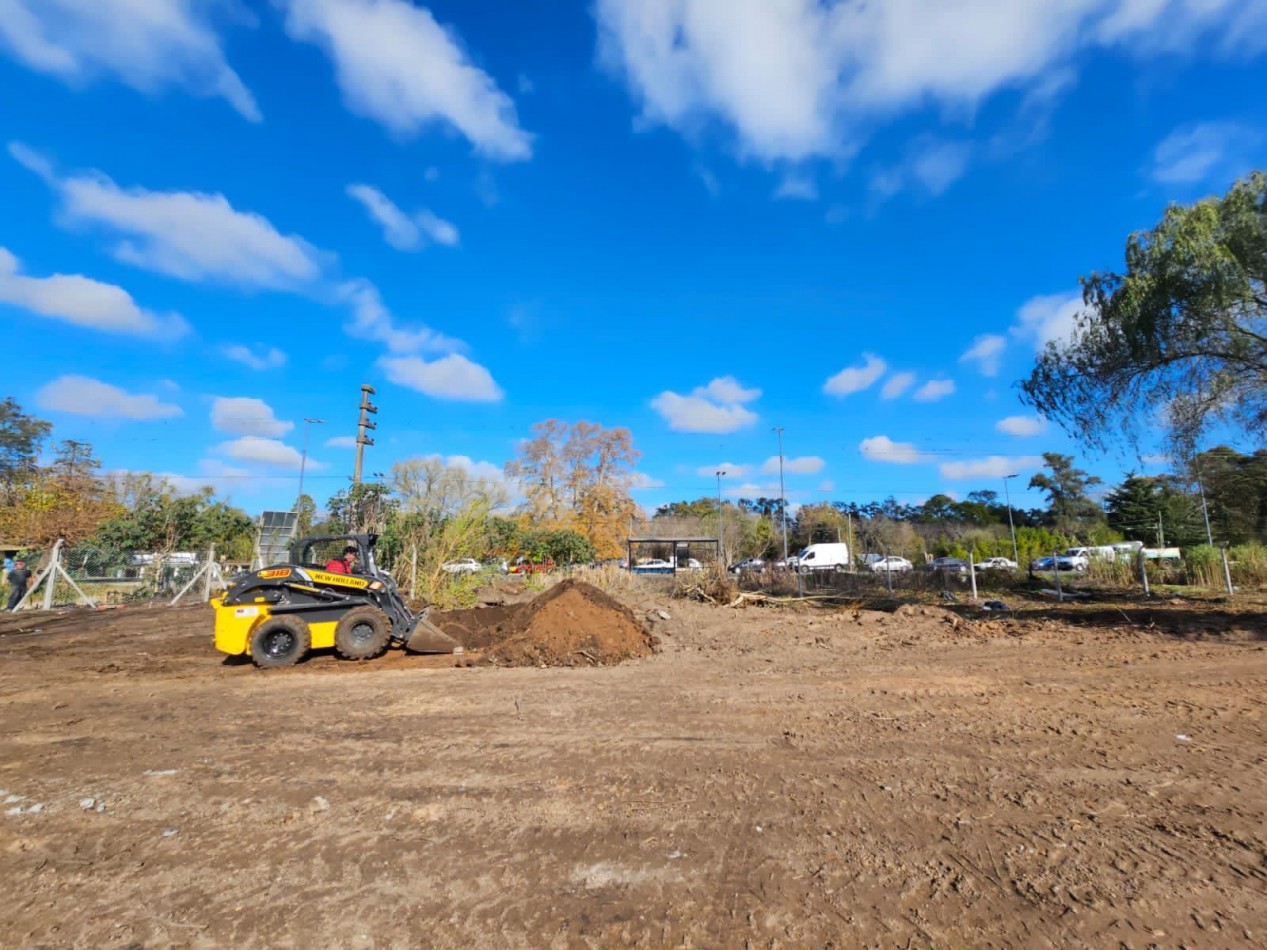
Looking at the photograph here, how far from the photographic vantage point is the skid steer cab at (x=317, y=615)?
922 centimetres

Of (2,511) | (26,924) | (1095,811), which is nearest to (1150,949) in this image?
(1095,811)

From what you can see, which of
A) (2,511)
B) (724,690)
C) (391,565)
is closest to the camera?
(724,690)

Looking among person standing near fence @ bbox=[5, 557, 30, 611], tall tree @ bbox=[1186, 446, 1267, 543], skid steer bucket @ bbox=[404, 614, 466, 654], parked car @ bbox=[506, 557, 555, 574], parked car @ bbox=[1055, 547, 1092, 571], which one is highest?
tall tree @ bbox=[1186, 446, 1267, 543]

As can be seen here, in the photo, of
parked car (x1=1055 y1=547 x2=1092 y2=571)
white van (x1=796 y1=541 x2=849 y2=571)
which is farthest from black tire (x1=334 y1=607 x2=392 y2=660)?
white van (x1=796 y1=541 x2=849 y2=571)

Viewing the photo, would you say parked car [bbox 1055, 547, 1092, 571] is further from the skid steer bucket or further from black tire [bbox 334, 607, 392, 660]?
black tire [bbox 334, 607, 392, 660]

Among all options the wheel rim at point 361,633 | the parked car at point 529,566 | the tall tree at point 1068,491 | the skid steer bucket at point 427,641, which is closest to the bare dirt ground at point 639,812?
the wheel rim at point 361,633

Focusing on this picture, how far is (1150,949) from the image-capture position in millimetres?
2506

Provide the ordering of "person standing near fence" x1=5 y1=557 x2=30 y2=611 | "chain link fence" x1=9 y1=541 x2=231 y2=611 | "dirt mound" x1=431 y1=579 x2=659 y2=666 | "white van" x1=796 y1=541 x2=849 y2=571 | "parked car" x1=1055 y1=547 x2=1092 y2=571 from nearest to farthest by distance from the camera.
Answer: "dirt mound" x1=431 y1=579 x2=659 y2=666, "person standing near fence" x1=5 y1=557 x2=30 y2=611, "chain link fence" x1=9 y1=541 x2=231 y2=611, "parked car" x1=1055 y1=547 x2=1092 y2=571, "white van" x1=796 y1=541 x2=849 y2=571

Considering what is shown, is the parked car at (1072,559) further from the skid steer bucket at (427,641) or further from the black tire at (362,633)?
the black tire at (362,633)

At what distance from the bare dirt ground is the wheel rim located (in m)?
1.76

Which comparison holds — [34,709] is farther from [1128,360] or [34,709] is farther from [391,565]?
[1128,360]

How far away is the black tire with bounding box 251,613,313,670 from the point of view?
29.8 feet

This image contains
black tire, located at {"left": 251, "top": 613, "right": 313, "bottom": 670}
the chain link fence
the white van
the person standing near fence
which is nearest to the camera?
black tire, located at {"left": 251, "top": 613, "right": 313, "bottom": 670}

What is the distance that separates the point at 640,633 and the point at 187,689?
6920 millimetres
